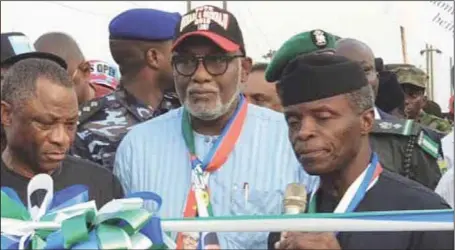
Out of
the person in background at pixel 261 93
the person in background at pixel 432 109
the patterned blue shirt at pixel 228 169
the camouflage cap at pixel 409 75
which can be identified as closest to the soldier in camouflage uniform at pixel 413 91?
the camouflage cap at pixel 409 75

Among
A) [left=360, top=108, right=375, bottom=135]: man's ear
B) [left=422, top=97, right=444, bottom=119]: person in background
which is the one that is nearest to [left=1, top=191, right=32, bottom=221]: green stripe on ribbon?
[left=360, top=108, right=375, bottom=135]: man's ear

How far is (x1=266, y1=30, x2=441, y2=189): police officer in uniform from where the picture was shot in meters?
3.71

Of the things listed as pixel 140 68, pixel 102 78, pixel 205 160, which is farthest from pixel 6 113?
pixel 102 78

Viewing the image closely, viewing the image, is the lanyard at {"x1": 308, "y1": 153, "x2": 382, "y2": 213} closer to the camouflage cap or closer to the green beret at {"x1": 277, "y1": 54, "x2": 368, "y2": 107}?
the green beret at {"x1": 277, "y1": 54, "x2": 368, "y2": 107}

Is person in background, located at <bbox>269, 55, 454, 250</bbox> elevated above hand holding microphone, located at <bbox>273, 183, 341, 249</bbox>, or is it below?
above

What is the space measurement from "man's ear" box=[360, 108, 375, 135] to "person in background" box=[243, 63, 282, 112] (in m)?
2.21

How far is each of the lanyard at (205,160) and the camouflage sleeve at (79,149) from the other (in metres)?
0.65

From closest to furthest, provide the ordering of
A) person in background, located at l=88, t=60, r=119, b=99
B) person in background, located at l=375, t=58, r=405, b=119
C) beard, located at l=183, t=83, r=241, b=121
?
beard, located at l=183, t=83, r=241, b=121 < person in background, located at l=375, t=58, r=405, b=119 < person in background, located at l=88, t=60, r=119, b=99

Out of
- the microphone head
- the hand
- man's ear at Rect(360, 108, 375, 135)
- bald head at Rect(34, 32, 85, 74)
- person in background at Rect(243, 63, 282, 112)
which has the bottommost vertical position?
the hand

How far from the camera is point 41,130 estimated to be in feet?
8.71

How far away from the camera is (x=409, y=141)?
12.4ft

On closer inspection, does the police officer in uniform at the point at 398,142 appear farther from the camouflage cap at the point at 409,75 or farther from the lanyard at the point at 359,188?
the camouflage cap at the point at 409,75

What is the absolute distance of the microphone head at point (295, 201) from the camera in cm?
228

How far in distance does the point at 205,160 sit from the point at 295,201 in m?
0.77
